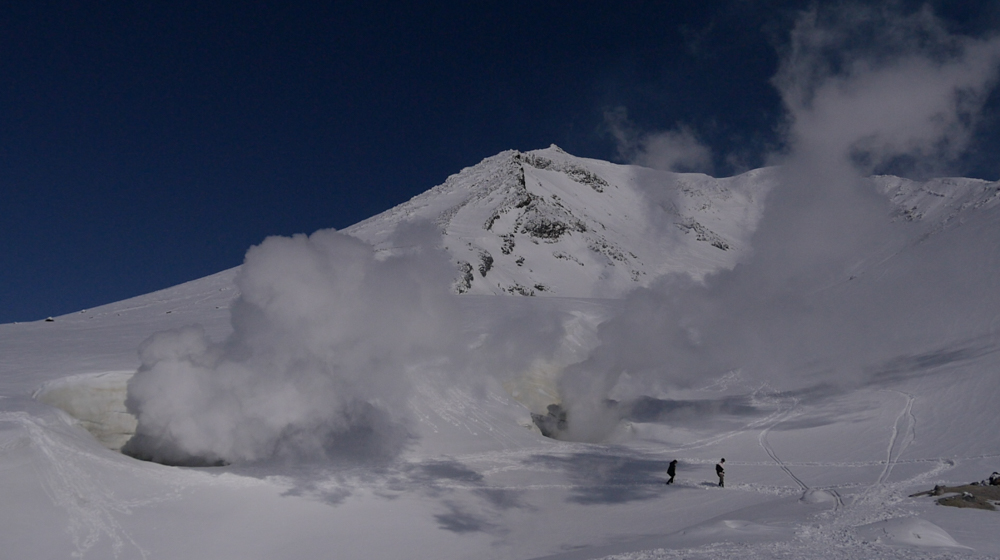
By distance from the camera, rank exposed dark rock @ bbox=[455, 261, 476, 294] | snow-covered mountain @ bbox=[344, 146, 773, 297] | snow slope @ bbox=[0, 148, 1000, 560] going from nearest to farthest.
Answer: snow slope @ bbox=[0, 148, 1000, 560] < exposed dark rock @ bbox=[455, 261, 476, 294] < snow-covered mountain @ bbox=[344, 146, 773, 297]

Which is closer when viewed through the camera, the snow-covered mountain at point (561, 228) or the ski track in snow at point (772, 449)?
the ski track in snow at point (772, 449)

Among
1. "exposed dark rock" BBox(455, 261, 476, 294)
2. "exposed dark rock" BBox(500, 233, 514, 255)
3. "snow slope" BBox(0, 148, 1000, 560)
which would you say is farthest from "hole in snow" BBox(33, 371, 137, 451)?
"exposed dark rock" BBox(500, 233, 514, 255)

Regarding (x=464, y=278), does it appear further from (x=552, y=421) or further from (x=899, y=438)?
(x=899, y=438)

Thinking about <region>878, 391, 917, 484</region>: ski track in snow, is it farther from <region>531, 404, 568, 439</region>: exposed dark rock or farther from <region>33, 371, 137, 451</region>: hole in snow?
<region>33, 371, 137, 451</region>: hole in snow

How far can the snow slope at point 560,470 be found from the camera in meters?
15.3

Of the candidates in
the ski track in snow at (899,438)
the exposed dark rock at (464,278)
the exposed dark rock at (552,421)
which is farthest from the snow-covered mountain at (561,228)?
the ski track in snow at (899,438)

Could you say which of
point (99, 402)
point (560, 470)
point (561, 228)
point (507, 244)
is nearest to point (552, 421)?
point (560, 470)

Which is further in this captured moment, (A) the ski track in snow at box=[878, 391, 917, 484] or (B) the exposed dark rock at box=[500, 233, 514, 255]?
(B) the exposed dark rock at box=[500, 233, 514, 255]

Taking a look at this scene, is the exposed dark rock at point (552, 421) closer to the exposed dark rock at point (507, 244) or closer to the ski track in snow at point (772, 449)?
the ski track in snow at point (772, 449)

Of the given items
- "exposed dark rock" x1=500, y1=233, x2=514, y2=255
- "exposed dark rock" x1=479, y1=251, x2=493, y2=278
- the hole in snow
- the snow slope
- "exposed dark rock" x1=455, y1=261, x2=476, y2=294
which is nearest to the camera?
the snow slope

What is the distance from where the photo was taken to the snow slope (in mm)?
15312

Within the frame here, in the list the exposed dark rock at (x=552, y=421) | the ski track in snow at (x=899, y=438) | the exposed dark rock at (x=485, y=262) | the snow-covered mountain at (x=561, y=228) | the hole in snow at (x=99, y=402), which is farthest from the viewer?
the snow-covered mountain at (x=561, y=228)

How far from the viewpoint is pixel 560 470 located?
963 inches

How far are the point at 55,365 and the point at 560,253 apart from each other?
9165cm
